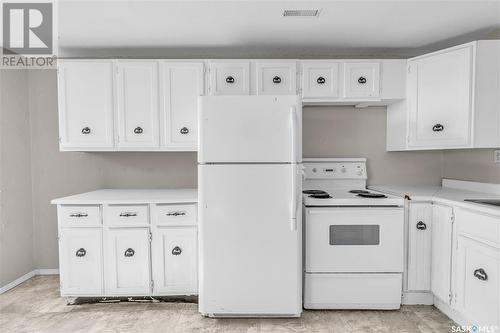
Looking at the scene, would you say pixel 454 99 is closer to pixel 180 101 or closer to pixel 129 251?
pixel 180 101

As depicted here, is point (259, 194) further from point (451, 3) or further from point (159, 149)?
point (451, 3)

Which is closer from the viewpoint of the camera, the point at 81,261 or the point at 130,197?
the point at 81,261

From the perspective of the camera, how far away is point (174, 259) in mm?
2502

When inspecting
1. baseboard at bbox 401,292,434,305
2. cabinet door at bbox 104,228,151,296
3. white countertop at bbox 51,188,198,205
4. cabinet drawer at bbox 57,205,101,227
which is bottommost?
baseboard at bbox 401,292,434,305

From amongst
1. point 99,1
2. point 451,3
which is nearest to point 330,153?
point 451,3

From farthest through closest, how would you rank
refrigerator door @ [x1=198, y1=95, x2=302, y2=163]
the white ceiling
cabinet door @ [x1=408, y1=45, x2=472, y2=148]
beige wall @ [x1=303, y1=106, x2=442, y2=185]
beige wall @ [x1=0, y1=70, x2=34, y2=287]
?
beige wall @ [x1=303, y1=106, x2=442, y2=185], beige wall @ [x1=0, y1=70, x2=34, y2=287], cabinet door @ [x1=408, y1=45, x2=472, y2=148], refrigerator door @ [x1=198, y1=95, x2=302, y2=163], the white ceiling

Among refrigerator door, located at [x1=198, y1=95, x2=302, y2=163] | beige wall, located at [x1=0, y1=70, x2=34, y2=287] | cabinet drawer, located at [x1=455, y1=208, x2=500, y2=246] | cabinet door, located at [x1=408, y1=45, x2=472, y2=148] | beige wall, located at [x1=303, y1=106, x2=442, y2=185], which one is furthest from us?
beige wall, located at [x1=303, y1=106, x2=442, y2=185]

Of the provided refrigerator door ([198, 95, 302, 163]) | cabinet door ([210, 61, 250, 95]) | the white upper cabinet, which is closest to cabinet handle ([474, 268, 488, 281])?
the white upper cabinet

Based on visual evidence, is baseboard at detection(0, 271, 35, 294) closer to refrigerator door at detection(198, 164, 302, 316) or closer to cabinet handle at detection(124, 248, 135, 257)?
cabinet handle at detection(124, 248, 135, 257)

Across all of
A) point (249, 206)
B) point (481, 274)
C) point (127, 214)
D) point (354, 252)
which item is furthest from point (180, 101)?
point (481, 274)

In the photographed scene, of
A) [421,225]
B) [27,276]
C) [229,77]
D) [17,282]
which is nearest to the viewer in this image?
[421,225]

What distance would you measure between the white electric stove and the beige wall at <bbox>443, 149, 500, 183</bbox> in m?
0.80

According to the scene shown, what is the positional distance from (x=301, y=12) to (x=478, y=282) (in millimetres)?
2030

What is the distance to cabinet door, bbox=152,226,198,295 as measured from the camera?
2494 millimetres
